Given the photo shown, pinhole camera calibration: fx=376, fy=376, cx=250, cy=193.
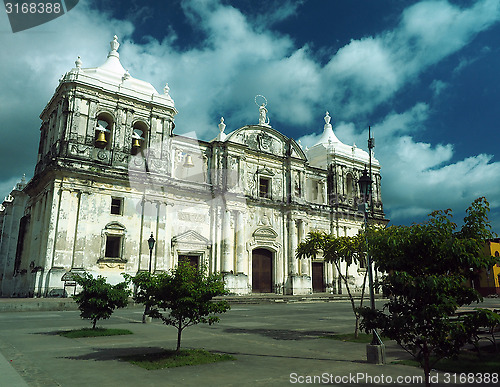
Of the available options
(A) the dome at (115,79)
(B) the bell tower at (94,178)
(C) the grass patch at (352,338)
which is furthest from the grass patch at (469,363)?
(A) the dome at (115,79)

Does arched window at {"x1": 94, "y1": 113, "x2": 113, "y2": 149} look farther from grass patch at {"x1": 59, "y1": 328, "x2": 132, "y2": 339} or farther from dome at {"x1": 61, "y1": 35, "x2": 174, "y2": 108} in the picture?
grass patch at {"x1": 59, "y1": 328, "x2": 132, "y2": 339}

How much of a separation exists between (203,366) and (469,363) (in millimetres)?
5099

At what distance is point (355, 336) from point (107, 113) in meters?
22.4

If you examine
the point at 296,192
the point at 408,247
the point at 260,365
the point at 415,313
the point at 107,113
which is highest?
the point at 107,113

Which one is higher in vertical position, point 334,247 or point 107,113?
point 107,113

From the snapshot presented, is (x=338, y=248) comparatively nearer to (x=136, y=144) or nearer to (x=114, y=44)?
(x=136, y=144)

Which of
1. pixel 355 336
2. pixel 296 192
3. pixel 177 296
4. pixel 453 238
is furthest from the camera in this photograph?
pixel 296 192

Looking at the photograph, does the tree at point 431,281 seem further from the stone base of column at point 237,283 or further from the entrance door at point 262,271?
the entrance door at point 262,271

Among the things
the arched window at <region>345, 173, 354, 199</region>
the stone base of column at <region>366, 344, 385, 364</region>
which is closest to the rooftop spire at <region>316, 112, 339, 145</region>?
the arched window at <region>345, 173, 354, 199</region>

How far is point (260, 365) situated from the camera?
7.16m

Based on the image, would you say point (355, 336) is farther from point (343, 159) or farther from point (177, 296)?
point (343, 159)

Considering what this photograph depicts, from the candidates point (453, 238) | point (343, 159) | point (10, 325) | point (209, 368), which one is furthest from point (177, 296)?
point (343, 159)

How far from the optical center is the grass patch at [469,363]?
6.77 meters

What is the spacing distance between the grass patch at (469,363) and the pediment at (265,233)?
912 inches
